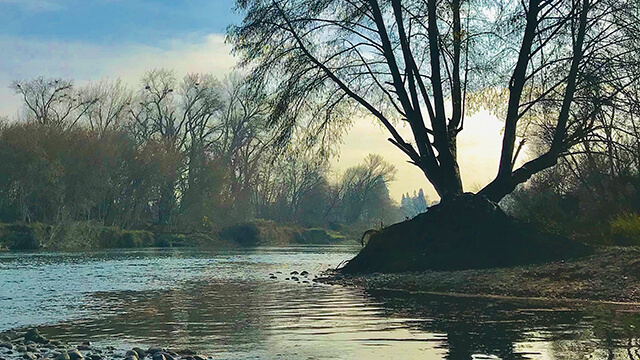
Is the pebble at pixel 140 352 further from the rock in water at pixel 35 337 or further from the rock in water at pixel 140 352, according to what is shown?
the rock in water at pixel 35 337

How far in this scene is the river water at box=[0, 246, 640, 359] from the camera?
24.2 ft

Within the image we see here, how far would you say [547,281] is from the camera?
44.3ft

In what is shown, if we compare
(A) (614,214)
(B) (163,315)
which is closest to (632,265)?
(A) (614,214)

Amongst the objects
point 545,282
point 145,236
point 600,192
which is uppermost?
point 145,236

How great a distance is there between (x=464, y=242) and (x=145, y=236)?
44.7 metres

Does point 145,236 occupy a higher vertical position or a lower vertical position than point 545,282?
higher

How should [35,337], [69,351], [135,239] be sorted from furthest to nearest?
[135,239] → [35,337] → [69,351]

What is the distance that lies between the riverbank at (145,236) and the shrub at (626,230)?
36.8 m

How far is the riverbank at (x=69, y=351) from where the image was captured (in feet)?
22.5

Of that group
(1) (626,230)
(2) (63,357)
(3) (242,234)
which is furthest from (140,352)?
(3) (242,234)

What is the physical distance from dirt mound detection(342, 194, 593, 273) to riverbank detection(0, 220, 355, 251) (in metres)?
33.1

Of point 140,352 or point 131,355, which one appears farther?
point 140,352

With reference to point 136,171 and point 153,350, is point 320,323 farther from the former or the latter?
point 136,171

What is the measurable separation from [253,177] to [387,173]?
82.5ft
